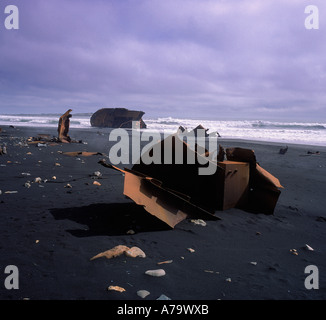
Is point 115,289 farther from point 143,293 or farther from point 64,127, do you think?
point 64,127

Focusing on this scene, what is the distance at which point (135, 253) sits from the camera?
2322 mm

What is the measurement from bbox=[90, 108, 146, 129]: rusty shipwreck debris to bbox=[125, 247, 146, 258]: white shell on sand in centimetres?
2522

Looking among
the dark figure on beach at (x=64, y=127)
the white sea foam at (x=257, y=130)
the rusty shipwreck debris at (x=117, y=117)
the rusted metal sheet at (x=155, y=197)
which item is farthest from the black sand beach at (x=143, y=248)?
the rusty shipwreck debris at (x=117, y=117)

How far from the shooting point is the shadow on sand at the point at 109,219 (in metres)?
2.81

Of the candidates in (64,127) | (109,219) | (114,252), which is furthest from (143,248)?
(64,127)

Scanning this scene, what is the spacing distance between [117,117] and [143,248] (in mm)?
27031

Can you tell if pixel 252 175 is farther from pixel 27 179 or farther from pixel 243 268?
pixel 27 179

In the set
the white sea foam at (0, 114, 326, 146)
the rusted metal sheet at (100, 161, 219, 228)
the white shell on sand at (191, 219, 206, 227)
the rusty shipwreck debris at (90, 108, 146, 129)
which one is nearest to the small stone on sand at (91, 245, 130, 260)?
the rusted metal sheet at (100, 161, 219, 228)

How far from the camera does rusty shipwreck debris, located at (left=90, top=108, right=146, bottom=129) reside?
28031 mm

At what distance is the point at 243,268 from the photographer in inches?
88.5

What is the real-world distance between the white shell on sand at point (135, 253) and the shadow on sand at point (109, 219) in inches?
16.5

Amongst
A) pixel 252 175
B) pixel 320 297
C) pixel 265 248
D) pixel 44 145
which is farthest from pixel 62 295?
pixel 44 145

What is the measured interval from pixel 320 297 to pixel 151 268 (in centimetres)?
128

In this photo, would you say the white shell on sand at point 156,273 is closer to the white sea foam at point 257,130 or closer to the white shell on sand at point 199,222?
the white shell on sand at point 199,222
